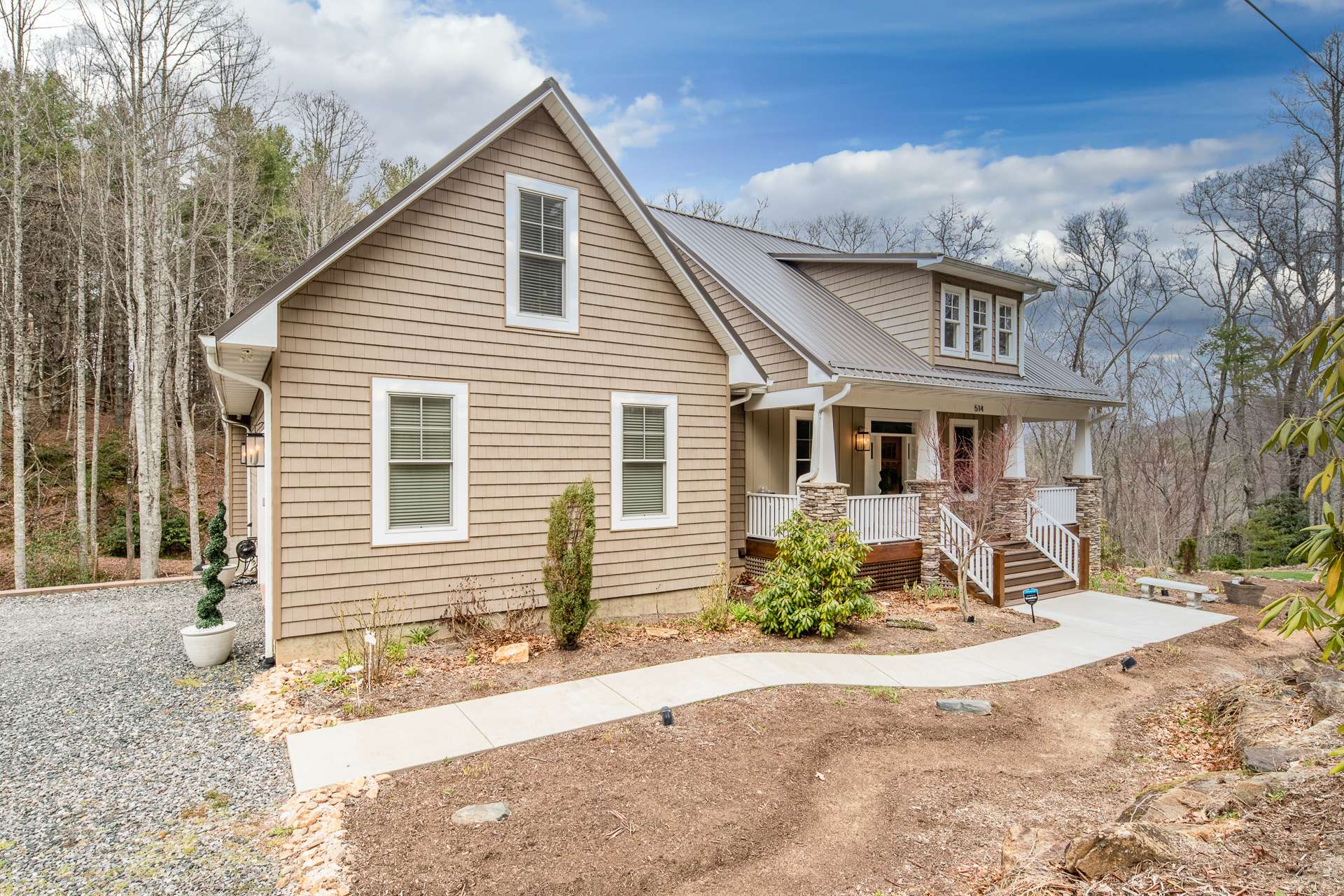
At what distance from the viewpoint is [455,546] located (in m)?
7.98

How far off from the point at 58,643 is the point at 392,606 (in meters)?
4.67

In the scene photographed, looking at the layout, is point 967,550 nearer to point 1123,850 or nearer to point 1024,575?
point 1024,575

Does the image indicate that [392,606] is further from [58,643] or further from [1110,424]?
[1110,424]

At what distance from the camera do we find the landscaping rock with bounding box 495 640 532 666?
7457mm

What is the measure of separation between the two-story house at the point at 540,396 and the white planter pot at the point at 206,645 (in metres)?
0.64

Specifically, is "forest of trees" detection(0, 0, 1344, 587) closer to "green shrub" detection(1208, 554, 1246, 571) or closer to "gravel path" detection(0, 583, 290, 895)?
"green shrub" detection(1208, 554, 1246, 571)

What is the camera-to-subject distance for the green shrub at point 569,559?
25.0ft

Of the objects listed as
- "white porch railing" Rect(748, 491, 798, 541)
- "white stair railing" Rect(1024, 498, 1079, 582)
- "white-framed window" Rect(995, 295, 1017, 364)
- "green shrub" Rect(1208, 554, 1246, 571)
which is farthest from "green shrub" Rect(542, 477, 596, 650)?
"green shrub" Rect(1208, 554, 1246, 571)

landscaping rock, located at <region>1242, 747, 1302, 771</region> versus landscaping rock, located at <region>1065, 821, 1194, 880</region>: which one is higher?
landscaping rock, located at <region>1065, 821, 1194, 880</region>

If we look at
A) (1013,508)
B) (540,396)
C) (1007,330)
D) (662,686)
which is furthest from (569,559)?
(1007,330)

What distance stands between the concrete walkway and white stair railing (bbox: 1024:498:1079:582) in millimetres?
2432

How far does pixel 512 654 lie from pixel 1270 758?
666 cm

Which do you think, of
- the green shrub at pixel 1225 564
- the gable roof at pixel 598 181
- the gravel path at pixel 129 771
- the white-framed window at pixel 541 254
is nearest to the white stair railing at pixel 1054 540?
the gable roof at pixel 598 181

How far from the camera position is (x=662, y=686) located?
6820 mm
